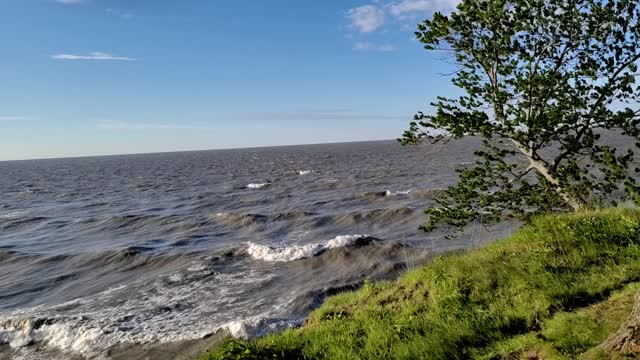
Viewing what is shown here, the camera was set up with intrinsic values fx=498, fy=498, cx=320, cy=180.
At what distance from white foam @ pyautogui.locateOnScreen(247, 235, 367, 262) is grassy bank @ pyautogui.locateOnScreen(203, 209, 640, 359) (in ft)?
39.6

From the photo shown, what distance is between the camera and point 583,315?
712cm

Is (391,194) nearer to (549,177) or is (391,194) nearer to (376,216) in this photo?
(376,216)

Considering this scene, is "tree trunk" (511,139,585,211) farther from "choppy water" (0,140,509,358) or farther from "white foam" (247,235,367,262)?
"white foam" (247,235,367,262)

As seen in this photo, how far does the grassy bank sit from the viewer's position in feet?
22.9

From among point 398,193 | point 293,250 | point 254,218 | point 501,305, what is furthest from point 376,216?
point 501,305

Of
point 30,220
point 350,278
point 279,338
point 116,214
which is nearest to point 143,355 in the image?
point 279,338

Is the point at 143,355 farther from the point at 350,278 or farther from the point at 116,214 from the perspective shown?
the point at 116,214

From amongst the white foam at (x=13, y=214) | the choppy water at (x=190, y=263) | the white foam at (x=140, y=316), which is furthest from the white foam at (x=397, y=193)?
the white foam at (x=13, y=214)

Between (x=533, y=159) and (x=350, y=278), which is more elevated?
(x=533, y=159)

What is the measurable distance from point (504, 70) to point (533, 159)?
8.48ft

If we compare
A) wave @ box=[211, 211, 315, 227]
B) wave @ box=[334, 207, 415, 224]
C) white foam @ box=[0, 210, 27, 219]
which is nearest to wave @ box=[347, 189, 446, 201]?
wave @ box=[334, 207, 415, 224]

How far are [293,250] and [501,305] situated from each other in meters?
16.8

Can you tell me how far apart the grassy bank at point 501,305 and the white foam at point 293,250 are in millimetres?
12079

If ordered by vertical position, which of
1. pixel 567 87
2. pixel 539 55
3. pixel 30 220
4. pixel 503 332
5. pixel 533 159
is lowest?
pixel 30 220
